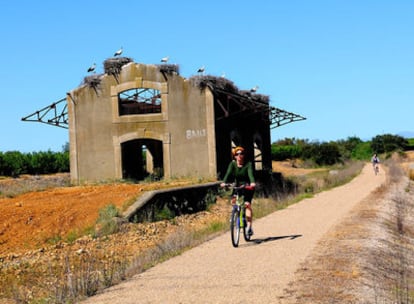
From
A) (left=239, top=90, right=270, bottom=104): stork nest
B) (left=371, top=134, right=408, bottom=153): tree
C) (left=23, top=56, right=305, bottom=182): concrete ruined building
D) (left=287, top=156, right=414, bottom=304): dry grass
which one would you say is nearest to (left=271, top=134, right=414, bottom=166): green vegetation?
(left=371, top=134, right=408, bottom=153): tree

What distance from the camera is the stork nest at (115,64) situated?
25203 mm

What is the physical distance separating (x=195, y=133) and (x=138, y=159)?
5.28 m

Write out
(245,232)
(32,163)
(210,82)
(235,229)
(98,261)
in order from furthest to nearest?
(32,163) < (210,82) < (98,261) < (245,232) < (235,229)

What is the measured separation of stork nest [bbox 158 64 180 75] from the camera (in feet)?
80.9

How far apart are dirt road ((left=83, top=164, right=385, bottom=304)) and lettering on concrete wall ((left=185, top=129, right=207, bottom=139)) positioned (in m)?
10.4

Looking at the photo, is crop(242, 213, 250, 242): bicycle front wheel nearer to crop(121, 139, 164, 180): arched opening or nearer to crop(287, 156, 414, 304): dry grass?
crop(287, 156, 414, 304): dry grass

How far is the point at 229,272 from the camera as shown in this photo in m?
8.89

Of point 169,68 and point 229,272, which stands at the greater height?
point 169,68

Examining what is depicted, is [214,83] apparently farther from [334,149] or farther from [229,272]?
[334,149]

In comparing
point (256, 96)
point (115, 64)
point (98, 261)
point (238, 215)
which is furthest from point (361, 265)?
point (256, 96)

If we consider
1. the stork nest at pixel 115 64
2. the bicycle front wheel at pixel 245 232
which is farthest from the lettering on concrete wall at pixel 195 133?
the bicycle front wheel at pixel 245 232

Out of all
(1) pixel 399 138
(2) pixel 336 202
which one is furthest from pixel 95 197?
(1) pixel 399 138

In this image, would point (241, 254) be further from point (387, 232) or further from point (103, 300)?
point (387, 232)

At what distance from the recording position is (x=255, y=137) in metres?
31.2
